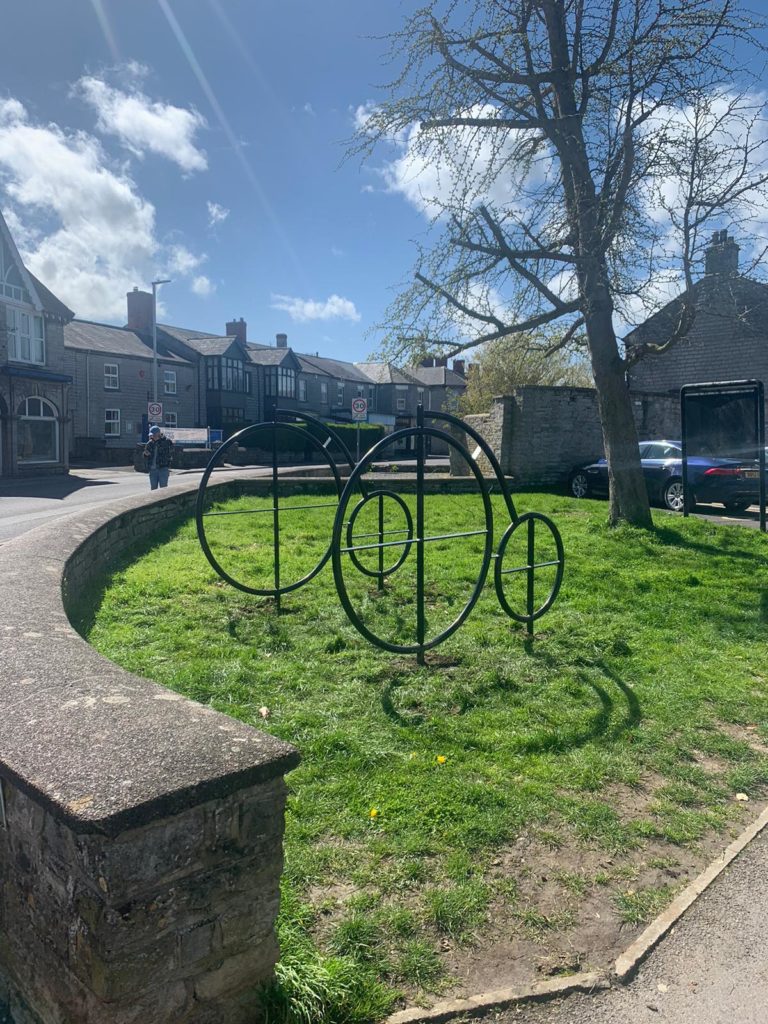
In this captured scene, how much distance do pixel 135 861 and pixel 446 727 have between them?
253 cm

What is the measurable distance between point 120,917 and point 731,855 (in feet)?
7.87

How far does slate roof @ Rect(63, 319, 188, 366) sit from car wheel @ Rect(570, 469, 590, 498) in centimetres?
3140

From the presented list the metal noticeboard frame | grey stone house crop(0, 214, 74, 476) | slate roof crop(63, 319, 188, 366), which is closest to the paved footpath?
the metal noticeboard frame

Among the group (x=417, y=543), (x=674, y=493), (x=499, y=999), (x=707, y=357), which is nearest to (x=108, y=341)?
(x=707, y=357)

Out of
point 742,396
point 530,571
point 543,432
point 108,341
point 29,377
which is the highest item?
point 108,341

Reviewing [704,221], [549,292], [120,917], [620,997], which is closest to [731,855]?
[620,997]

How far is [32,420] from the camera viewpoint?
27.4 metres

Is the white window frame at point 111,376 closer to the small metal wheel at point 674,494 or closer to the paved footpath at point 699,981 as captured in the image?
the small metal wheel at point 674,494

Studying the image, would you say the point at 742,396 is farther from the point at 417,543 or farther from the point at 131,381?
the point at 131,381

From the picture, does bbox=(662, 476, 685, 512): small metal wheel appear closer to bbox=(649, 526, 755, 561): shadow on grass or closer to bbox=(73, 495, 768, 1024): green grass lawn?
bbox=(649, 526, 755, 561): shadow on grass

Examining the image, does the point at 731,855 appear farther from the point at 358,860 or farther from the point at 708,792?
the point at 358,860

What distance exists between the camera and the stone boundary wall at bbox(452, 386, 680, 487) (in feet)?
57.1

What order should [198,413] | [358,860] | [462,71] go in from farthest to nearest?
[198,413], [462,71], [358,860]

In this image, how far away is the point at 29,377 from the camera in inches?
1035
